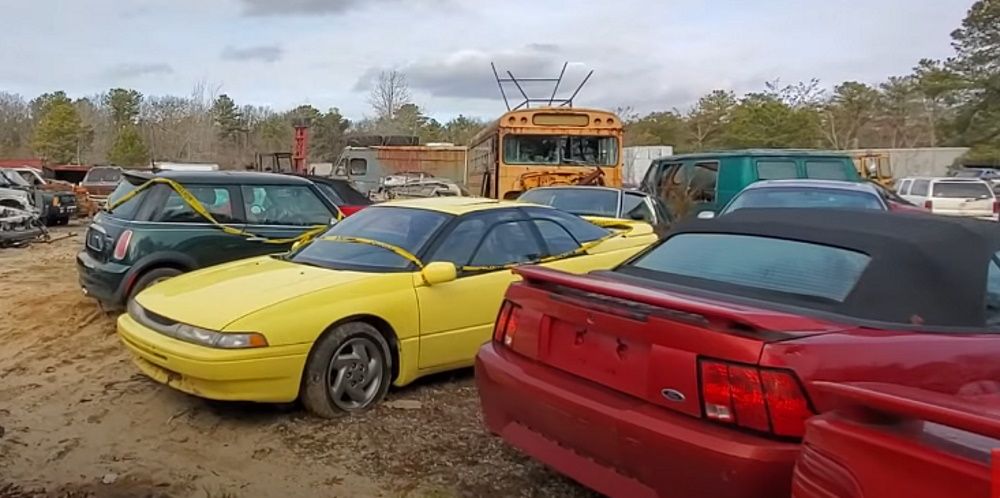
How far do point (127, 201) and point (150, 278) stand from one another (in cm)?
104

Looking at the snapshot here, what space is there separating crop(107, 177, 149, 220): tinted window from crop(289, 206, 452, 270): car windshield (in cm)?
249

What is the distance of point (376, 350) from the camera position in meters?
5.12

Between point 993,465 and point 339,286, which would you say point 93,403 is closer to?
point 339,286

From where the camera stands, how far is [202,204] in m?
7.83

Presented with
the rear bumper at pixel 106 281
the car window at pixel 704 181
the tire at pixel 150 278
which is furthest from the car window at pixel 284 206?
the car window at pixel 704 181

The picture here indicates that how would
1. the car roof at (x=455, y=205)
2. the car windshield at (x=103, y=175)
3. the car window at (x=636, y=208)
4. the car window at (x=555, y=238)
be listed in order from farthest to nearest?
the car windshield at (x=103, y=175), the car window at (x=636, y=208), the car window at (x=555, y=238), the car roof at (x=455, y=205)

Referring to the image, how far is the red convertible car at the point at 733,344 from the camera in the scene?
275cm

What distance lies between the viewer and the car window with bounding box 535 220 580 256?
6219mm

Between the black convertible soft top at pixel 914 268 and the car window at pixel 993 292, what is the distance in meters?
0.06

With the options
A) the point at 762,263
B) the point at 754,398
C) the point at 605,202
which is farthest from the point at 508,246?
the point at 605,202

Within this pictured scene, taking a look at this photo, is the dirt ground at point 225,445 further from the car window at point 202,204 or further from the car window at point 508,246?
the car window at point 202,204

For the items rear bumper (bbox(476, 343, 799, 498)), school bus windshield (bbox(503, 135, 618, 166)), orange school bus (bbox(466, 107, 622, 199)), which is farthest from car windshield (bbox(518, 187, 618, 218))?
rear bumper (bbox(476, 343, 799, 498))

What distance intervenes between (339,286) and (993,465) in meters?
3.82

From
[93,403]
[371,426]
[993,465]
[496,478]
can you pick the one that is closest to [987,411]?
[993,465]
